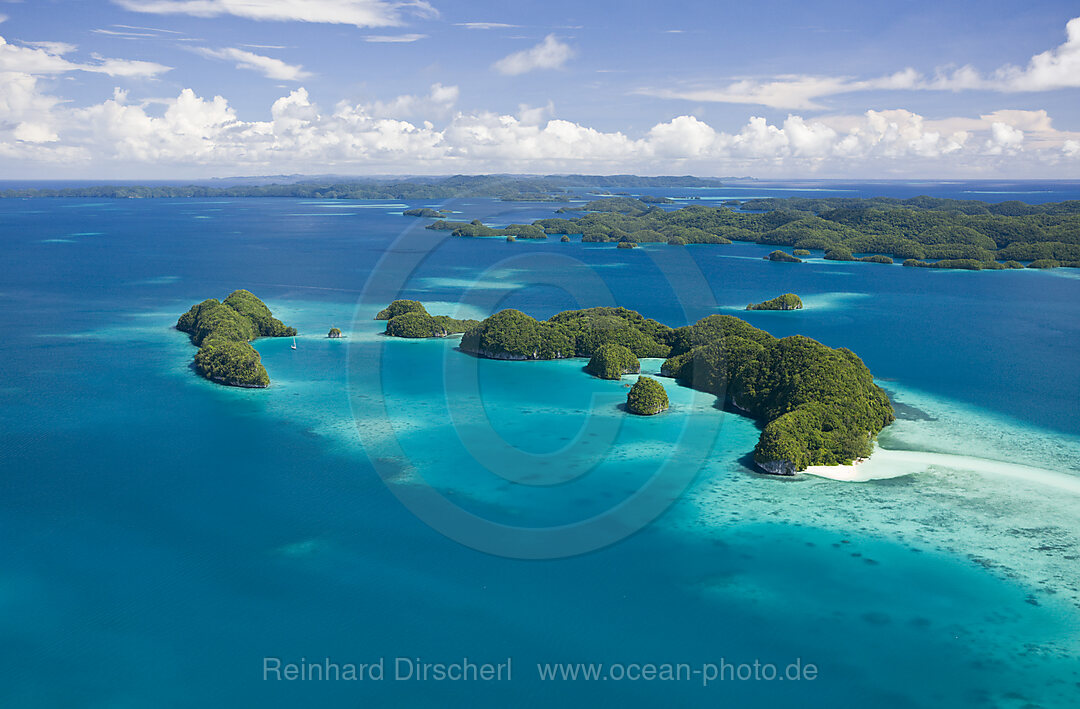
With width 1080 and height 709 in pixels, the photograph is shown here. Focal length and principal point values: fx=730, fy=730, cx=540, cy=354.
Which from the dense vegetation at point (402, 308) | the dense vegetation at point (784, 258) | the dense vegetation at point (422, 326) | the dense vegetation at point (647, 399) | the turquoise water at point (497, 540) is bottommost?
the turquoise water at point (497, 540)

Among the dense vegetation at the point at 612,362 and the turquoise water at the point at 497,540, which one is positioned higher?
the dense vegetation at the point at 612,362

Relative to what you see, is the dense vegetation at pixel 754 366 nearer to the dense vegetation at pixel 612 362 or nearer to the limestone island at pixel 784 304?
the dense vegetation at pixel 612 362

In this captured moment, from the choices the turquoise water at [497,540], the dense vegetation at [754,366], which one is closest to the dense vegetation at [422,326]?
the dense vegetation at [754,366]

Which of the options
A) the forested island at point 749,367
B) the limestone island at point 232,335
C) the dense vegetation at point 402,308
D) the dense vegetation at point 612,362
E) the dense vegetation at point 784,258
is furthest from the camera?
the dense vegetation at point 784,258

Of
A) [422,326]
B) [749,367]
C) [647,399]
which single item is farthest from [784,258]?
[647,399]

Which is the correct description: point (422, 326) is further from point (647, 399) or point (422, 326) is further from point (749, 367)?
point (749, 367)

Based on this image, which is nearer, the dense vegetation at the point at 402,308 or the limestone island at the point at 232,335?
the limestone island at the point at 232,335

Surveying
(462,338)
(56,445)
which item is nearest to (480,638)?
(56,445)
